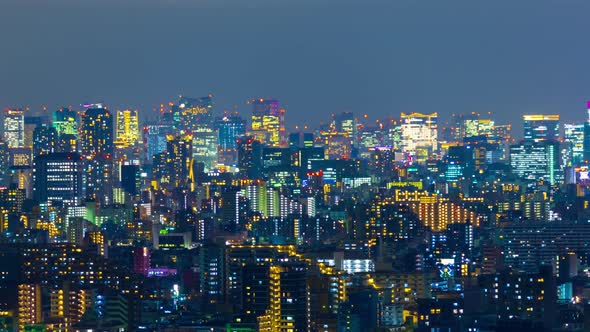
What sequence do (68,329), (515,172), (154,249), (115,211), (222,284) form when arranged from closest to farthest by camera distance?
(68,329), (222,284), (154,249), (115,211), (515,172)

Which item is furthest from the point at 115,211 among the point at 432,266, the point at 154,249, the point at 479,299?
the point at 479,299

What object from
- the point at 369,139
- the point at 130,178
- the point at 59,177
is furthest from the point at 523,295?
the point at 369,139

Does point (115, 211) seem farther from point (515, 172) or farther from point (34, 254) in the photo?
point (515, 172)

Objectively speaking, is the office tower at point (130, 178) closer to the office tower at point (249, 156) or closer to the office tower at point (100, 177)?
the office tower at point (100, 177)

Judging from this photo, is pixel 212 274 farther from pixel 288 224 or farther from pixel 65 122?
pixel 65 122

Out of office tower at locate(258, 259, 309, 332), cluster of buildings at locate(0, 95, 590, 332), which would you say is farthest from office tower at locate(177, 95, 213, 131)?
office tower at locate(258, 259, 309, 332)

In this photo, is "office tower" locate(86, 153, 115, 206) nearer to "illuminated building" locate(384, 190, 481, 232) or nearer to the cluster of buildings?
the cluster of buildings
